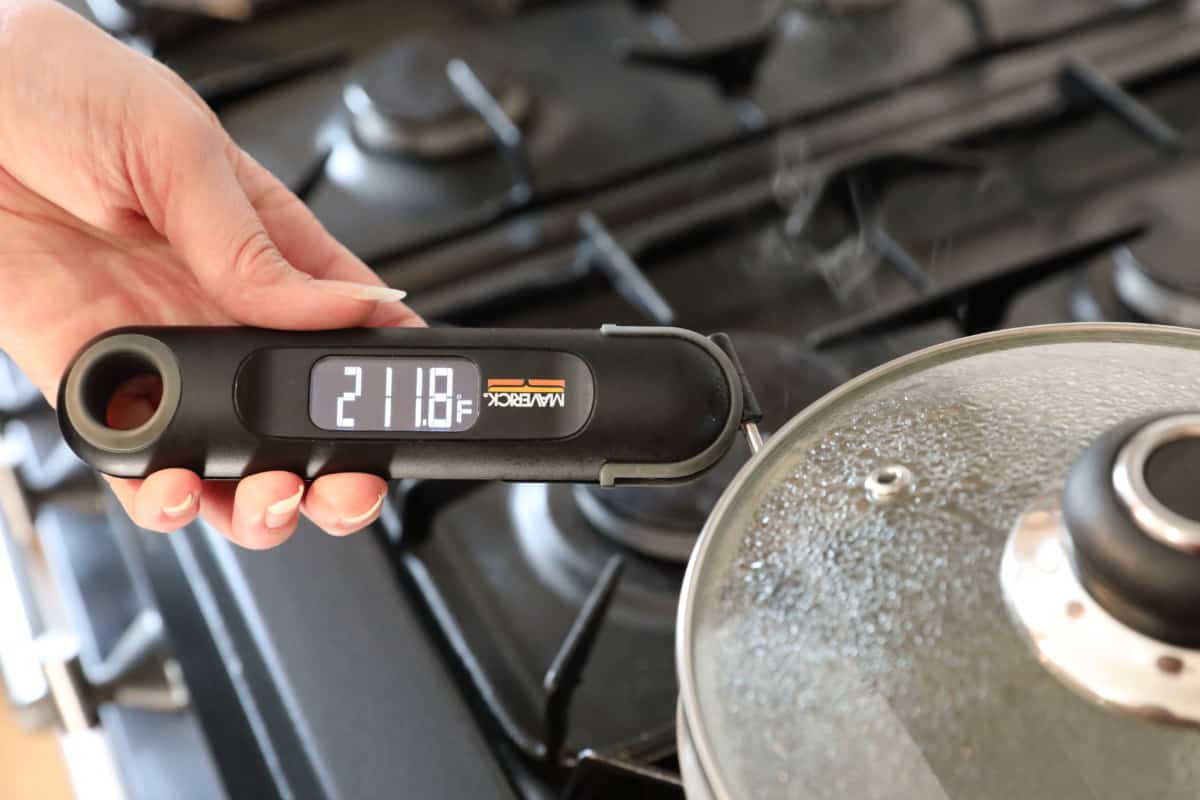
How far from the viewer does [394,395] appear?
490 mm

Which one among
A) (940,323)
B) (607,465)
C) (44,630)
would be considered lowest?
(44,630)

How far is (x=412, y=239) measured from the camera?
0.81m

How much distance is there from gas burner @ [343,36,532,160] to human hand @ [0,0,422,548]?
20cm

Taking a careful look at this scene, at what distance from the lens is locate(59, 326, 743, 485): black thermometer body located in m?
0.49

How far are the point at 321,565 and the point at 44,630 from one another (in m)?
0.20

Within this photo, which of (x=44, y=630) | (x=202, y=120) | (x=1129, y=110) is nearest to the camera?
(x=202, y=120)

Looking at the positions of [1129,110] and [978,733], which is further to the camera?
[1129,110]

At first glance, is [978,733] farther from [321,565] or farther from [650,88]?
[650,88]

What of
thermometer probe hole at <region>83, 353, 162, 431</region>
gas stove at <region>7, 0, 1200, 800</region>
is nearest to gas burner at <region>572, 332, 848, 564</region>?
gas stove at <region>7, 0, 1200, 800</region>

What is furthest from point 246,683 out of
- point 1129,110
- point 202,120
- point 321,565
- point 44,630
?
point 1129,110

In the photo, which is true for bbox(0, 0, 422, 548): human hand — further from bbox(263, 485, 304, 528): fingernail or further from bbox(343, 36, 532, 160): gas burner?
bbox(343, 36, 532, 160): gas burner

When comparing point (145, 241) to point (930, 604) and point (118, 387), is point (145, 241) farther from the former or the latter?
point (930, 604)

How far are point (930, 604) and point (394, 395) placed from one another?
8.7 inches

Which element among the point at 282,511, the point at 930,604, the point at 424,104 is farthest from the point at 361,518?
the point at 424,104
